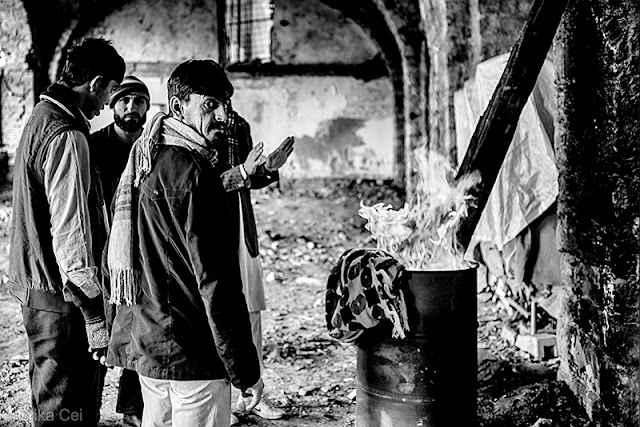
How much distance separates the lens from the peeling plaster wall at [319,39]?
14.8 m

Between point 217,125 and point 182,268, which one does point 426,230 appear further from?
point 182,268

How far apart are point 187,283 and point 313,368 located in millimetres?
2723

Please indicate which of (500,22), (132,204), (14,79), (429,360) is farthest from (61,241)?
(14,79)

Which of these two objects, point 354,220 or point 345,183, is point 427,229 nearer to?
point 354,220

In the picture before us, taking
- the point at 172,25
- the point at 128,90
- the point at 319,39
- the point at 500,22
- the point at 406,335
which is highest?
the point at 172,25

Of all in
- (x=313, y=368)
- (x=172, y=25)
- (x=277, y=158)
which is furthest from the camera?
(x=172, y=25)

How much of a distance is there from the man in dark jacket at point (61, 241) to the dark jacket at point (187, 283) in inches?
20.2

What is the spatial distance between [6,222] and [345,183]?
21.1 ft

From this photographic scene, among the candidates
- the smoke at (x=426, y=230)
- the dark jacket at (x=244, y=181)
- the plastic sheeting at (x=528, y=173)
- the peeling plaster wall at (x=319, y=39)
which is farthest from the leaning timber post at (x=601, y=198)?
the peeling plaster wall at (x=319, y=39)

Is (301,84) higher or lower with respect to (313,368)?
higher

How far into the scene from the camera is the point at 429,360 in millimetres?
3156

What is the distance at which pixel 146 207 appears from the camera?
2.44 meters

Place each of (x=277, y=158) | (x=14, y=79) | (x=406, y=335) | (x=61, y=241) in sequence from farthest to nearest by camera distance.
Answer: (x=14, y=79), (x=277, y=158), (x=406, y=335), (x=61, y=241)

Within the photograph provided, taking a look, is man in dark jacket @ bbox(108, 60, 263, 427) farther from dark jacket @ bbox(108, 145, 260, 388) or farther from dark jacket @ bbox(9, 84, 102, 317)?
dark jacket @ bbox(9, 84, 102, 317)
